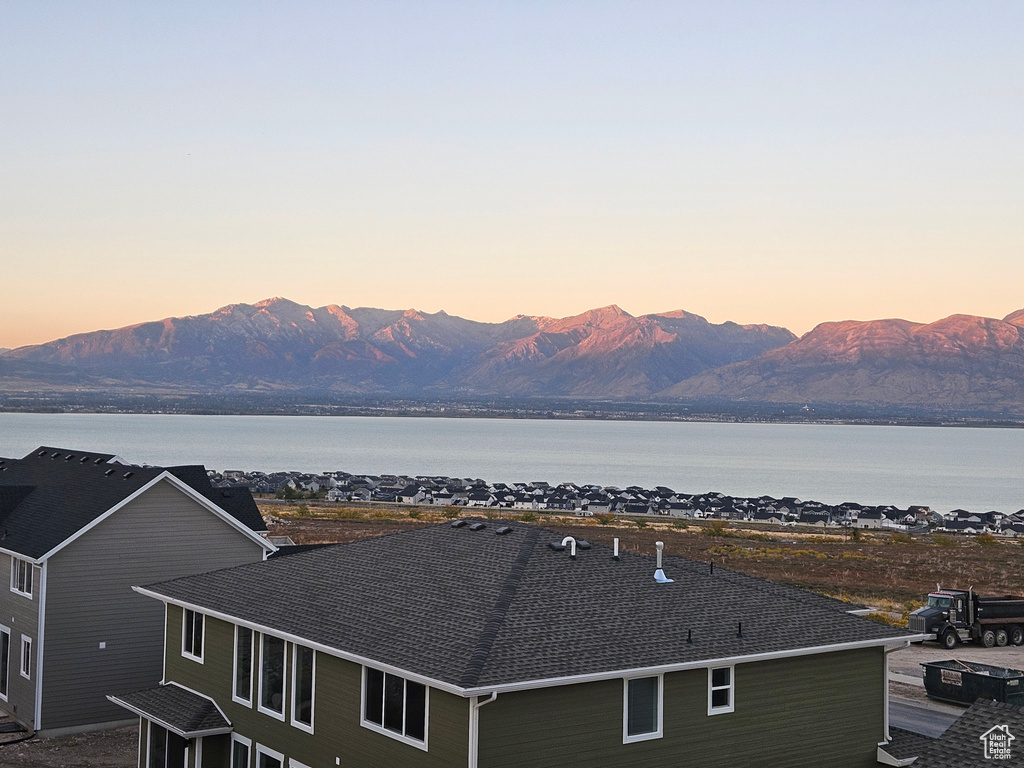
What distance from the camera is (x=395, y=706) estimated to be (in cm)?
1405

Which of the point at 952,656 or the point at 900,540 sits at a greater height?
the point at 952,656

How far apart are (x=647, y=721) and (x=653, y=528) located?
254 feet

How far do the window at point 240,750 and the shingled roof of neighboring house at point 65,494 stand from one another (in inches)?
311

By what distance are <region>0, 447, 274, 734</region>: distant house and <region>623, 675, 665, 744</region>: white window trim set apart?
13.8 meters

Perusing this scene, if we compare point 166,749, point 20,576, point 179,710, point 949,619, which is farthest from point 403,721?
point 949,619

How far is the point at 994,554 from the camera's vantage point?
231ft

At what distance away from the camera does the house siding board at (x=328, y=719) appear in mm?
13156

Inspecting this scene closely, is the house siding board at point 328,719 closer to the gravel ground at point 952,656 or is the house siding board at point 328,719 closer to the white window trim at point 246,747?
the white window trim at point 246,747

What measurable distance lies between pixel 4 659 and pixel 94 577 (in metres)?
3.68

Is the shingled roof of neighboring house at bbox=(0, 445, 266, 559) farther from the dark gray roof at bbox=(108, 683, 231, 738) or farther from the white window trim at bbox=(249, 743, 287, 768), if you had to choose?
the white window trim at bbox=(249, 743, 287, 768)

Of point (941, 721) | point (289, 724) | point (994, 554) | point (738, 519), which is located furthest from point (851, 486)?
point (289, 724)

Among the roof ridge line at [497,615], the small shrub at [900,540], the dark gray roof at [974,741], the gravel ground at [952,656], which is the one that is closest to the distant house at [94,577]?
the roof ridge line at [497,615]

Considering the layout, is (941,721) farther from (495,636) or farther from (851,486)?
(851,486)

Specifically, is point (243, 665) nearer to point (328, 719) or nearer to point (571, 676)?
point (328, 719)
